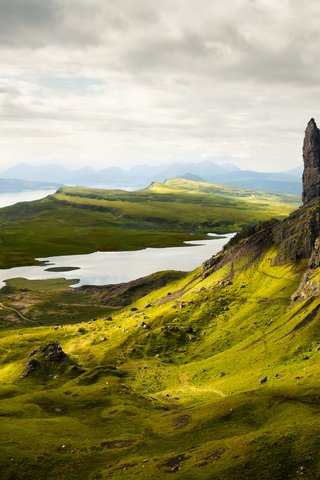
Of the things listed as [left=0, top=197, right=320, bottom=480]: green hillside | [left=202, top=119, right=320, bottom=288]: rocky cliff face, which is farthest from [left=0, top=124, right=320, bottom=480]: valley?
[left=202, top=119, right=320, bottom=288]: rocky cliff face

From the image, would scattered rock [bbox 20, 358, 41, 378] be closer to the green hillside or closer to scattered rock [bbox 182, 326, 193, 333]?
the green hillside

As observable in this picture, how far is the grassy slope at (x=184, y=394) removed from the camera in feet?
149

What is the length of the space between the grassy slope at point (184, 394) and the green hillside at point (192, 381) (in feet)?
0.74

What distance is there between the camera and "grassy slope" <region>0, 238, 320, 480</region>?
1793 inches

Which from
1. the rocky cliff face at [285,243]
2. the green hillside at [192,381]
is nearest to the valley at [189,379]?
the green hillside at [192,381]

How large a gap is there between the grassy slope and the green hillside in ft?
0.74

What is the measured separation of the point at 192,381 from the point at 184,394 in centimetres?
793

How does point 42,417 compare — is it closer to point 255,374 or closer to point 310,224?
point 255,374

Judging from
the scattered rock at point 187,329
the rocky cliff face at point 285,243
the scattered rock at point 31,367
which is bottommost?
the scattered rock at point 31,367

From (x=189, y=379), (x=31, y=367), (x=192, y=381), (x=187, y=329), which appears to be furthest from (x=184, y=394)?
(x=31, y=367)

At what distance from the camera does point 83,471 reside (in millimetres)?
47688

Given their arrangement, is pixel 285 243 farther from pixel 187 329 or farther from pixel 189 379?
pixel 189 379

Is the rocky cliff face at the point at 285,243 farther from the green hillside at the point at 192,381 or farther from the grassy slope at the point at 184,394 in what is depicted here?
the grassy slope at the point at 184,394

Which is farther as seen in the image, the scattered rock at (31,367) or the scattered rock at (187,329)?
the scattered rock at (187,329)
